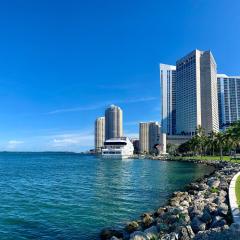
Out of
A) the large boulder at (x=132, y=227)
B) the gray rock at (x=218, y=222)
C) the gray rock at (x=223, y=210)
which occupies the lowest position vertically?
the large boulder at (x=132, y=227)

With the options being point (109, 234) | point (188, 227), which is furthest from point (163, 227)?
point (109, 234)

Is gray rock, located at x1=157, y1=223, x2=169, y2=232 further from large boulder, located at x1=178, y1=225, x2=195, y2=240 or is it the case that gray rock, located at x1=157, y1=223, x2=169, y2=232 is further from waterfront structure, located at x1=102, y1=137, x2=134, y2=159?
waterfront structure, located at x1=102, y1=137, x2=134, y2=159

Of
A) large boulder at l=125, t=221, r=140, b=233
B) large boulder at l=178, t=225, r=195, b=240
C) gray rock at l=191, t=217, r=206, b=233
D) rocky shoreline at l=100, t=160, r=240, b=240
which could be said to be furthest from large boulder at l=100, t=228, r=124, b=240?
large boulder at l=178, t=225, r=195, b=240

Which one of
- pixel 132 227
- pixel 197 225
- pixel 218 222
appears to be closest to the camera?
pixel 218 222

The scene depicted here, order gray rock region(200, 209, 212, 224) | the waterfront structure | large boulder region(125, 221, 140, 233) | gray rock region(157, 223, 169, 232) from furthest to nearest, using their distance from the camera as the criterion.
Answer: the waterfront structure, large boulder region(125, 221, 140, 233), gray rock region(200, 209, 212, 224), gray rock region(157, 223, 169, 232)

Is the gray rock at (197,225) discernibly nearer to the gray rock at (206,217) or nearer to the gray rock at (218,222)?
the gray rock at (206,217)

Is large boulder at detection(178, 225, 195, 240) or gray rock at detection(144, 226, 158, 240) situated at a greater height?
large boulder at detection(178, 225, 195, 240)

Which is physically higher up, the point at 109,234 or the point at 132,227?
the point at 132,227

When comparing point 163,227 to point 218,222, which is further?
point 163,227

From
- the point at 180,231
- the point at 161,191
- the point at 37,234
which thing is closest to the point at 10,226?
the point at 37,234

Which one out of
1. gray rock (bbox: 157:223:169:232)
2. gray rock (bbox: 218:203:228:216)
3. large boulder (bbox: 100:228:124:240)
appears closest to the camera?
gray rock (bbox: 157:223:169:232)

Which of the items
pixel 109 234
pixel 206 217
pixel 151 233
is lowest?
pixel 109 234

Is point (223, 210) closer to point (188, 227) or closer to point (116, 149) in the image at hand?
point (188, 227)

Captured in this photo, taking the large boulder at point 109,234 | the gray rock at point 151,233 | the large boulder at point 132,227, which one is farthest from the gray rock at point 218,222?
the large boulder at point 109,234
